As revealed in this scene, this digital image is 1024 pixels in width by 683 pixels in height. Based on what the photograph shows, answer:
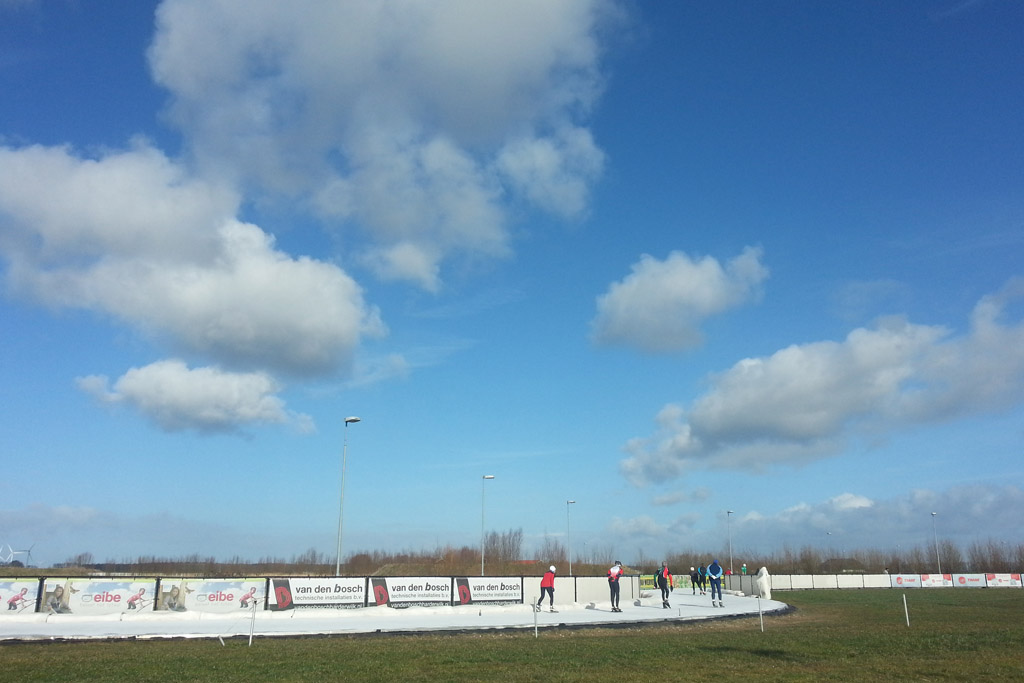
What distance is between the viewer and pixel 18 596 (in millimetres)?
26984

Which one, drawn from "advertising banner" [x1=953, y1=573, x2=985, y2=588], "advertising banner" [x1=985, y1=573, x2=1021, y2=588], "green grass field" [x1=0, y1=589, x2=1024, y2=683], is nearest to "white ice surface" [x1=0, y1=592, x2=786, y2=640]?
"green grass field" [x1=0, y1=589, x2=1024, y2=683]

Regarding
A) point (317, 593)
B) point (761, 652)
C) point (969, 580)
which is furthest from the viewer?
point (969, 580)

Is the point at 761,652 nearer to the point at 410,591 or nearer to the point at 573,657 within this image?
the point at 573,657

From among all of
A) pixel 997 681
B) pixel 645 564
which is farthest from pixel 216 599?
pixel 645 564

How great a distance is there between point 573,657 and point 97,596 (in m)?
19.7

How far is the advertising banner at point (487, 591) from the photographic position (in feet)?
113

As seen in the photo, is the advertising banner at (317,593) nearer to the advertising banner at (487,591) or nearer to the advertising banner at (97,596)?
the advertising banner at (97,596)

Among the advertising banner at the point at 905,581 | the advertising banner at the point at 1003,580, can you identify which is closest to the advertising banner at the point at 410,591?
the advertising banner at the point at 905,581

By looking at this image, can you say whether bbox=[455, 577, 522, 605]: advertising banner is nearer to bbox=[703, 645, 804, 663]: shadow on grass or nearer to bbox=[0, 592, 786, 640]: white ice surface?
bbox=[0, 592, 786, 640]: white ice surface

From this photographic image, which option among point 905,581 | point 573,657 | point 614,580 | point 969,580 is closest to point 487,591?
point 614,580

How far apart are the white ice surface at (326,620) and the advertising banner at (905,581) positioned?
45.7 meters

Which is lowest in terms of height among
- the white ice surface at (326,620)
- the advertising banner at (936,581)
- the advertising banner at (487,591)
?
the advertising banner at (936,581)

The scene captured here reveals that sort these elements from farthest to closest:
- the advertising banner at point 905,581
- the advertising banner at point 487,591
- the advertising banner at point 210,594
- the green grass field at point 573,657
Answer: the advertising banner at point 905,581 → the advertising banner at point 487,591 → the advertising banner at point 210,594 → the green grass field at point 573,657

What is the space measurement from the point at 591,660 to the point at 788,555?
108959 mm
